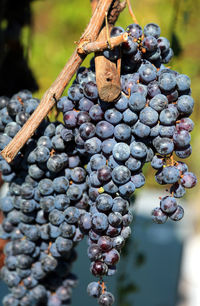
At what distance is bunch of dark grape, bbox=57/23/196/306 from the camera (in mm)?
706

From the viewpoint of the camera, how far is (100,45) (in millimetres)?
671

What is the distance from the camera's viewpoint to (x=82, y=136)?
2.44 ft

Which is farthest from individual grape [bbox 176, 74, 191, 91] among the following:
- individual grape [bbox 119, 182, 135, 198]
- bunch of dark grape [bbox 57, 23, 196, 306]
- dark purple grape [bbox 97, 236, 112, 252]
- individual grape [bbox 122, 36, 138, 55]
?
dark purple grape [bbox 97, 236, 112, 252]

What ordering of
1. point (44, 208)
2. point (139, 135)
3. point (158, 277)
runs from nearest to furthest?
point (139, 135), point (44, 208), point (158, 277)

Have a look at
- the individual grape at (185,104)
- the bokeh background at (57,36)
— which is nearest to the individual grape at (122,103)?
the individual grape at (185,104)

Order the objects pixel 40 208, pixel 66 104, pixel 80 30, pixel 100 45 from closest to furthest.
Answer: pixel 100 45 → pixel 66 104 → pixel 40 208 → pixel 80 30

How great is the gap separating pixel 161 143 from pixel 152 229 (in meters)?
1.76

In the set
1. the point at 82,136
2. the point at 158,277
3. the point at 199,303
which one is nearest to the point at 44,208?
the point at 82,136

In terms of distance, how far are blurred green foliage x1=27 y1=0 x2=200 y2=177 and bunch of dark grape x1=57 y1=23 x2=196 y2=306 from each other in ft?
1.63

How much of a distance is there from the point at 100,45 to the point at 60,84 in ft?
0.41

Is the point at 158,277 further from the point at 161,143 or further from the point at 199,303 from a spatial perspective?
the point at 161,143

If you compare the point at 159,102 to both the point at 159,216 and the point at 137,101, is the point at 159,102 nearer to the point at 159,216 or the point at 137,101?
the point at 137,101

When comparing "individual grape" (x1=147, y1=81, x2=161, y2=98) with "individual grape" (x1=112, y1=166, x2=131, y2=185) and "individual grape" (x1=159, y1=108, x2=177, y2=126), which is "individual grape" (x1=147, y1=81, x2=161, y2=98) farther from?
"individual grape" (x1=112, y1=166, x2=131, y2=185)

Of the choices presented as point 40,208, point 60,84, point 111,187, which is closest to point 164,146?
point 111,187
